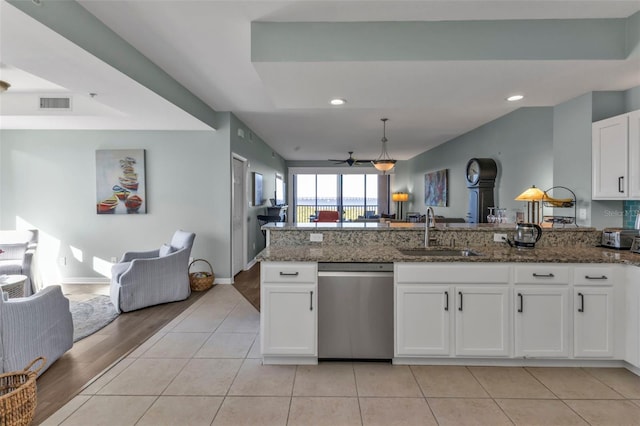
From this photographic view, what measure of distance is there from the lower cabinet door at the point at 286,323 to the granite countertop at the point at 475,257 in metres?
0.27

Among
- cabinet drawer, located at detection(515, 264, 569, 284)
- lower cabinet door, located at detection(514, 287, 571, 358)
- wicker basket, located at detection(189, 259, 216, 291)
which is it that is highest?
cabinet drawer, located at detection(515, 264, 569, 284)

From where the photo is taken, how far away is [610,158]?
10.0 ft

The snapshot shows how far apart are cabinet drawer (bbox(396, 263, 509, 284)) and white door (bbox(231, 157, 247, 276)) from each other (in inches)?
132

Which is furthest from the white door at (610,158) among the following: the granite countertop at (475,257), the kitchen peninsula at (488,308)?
the kitchen peninsula at (488,308)

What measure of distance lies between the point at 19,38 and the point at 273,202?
644cm

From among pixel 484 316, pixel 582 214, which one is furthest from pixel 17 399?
pixel 582 214

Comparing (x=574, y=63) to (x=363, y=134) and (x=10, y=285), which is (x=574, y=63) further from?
(x=10, y=285)

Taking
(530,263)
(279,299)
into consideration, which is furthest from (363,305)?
(530,263)

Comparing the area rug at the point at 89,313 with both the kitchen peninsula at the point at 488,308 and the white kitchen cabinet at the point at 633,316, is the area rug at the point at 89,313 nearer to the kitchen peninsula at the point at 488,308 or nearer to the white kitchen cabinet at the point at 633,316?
the kitchen peninsula at the point at 488,308

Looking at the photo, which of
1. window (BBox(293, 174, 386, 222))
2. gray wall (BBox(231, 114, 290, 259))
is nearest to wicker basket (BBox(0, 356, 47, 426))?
gray wall (BBox(231, 114, 290, 259))

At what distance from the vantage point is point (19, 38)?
6.90 ft

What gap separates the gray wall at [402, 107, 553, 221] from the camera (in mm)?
4258

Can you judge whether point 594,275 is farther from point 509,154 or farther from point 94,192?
point 94,192

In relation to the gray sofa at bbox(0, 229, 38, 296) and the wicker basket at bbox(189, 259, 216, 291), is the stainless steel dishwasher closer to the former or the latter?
the wicker basket at bbox(189, 259, 216, 291)
